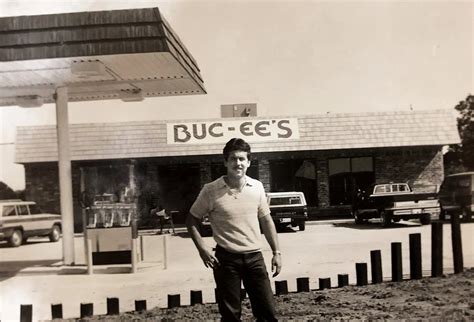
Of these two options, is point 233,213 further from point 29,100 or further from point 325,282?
point 29,100

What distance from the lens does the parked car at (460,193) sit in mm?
15055

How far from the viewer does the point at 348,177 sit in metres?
14.5

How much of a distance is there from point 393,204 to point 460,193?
5.38m

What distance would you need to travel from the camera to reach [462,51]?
784cm

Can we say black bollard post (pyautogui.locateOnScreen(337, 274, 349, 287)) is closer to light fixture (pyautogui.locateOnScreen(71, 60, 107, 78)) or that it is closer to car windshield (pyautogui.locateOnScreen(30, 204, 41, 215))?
light fixture (pyautogui.locateOnScreen(71, 60, 107, 78))

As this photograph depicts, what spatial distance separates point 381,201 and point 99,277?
20.0 ft

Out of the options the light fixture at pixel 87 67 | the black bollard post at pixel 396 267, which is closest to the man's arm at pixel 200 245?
the black bollard post at pixel 396 267

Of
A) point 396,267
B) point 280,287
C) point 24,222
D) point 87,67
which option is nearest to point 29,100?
point 87,67

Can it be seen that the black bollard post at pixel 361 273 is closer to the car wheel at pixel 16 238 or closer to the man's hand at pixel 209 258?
the man's hand at pixel 209 258

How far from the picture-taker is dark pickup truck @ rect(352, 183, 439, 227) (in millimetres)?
10219

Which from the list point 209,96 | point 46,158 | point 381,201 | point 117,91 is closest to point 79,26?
point 209,96

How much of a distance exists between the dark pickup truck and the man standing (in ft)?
22.3

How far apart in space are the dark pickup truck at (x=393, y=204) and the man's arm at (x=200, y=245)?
6.99m

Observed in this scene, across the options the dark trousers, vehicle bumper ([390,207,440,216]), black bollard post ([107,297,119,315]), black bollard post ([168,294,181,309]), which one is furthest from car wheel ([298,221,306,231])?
the dark trousers
